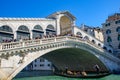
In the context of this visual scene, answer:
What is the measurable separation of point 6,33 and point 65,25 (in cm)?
1037

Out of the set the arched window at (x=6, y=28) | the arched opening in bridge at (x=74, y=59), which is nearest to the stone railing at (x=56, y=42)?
the arched opening in bridge at (x=74, y=59)

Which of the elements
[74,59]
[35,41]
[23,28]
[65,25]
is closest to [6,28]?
[23,28]

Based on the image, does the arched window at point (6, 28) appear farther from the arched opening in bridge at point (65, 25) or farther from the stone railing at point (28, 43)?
the arched opening in bridge at point (65, 25)

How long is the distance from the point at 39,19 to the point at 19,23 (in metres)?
3.08

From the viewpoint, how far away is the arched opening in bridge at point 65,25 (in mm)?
31538

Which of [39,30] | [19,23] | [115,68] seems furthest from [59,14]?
[115,68]

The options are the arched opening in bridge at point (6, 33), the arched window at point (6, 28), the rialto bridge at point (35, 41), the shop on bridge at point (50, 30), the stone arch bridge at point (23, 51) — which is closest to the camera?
the stone arch bridge at point (23, 51)

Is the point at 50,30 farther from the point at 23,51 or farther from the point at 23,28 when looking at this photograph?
the point at 23,51

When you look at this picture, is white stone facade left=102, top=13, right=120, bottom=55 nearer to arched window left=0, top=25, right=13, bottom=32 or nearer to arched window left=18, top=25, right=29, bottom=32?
arched window left=18, top=25, right=29, bottom=32

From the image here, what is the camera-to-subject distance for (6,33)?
78.8ft

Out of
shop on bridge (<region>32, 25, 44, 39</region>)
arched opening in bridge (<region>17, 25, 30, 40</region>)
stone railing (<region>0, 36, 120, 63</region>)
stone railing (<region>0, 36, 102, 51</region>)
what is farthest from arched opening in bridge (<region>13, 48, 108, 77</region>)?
stone railing (<region>0, 36, 102, 51</region>)

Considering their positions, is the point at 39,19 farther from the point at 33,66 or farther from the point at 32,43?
the point at 33,66

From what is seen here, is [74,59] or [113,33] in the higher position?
[113,33]

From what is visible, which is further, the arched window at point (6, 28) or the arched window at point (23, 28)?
the arched window at point (23, 28)
